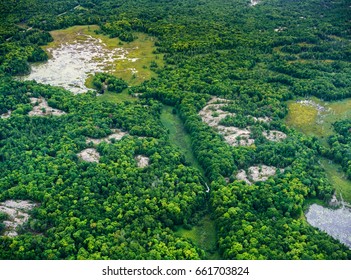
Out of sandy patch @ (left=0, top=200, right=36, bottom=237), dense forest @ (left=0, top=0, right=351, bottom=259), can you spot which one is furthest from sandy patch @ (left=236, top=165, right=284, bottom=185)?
sandy patch @ (left=0, top=200, right=36, bottom=237)

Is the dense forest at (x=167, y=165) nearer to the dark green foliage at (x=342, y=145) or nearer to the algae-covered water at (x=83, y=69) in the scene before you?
the dark green foliage at (x=342, y=145)

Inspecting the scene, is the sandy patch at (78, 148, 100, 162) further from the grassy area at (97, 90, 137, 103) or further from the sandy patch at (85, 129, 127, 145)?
the grassy area at (97, 90, 137, 103)

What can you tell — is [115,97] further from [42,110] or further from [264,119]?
[264,119]

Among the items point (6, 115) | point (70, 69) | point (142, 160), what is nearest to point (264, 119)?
point (142, 160)

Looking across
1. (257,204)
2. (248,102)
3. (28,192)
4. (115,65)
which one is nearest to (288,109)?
(248,102)

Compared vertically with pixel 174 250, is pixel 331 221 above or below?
below

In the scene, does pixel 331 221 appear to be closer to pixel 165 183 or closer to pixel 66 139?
pixel 165 183
